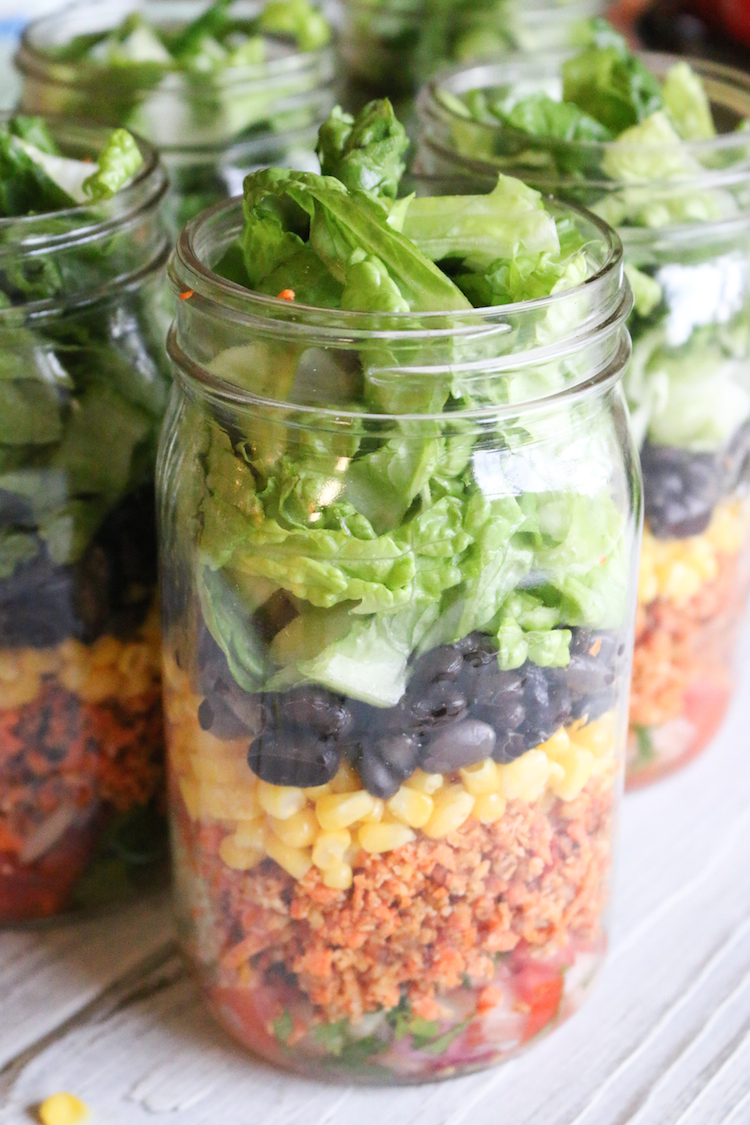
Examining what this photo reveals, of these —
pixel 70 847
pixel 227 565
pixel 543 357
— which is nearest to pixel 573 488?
pixel 543 357

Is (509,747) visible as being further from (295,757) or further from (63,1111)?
(63,1111)

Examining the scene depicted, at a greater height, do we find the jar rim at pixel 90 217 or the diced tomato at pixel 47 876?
the jar rim at pixel 90 217

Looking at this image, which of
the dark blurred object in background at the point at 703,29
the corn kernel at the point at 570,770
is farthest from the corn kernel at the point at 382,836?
the dark blurred object in background at the point at 703,29

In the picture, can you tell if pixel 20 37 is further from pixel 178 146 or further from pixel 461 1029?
pixel 461 1029

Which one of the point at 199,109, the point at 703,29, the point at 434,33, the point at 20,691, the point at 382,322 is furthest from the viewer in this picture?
the point at 703,29

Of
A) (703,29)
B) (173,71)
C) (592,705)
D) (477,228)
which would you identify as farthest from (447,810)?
(703,29)

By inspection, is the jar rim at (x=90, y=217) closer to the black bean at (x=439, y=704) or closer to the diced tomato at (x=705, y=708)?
the black bean at (x=439, y=704)
